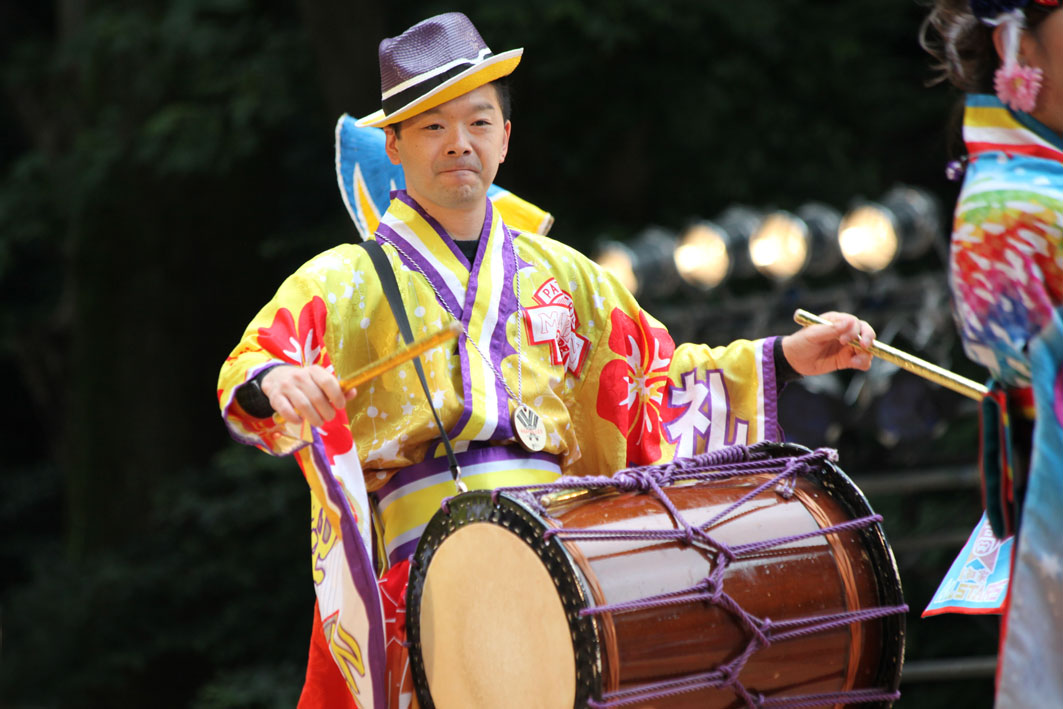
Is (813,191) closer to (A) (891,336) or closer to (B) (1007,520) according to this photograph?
(A) (891,336)

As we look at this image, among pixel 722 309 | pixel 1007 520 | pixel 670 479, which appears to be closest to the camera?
pixel 1007 520

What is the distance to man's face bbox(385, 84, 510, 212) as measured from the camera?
7.55ft

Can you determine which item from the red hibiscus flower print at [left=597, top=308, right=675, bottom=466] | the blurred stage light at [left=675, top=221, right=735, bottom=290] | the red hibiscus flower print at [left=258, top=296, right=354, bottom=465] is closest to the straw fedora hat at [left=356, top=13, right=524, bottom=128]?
the red hibiscus flower print at [left=258, top=296, right=354, bottom=465]

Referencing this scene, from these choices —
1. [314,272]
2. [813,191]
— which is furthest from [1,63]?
[314,272]

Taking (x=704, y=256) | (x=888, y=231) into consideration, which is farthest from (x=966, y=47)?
(x=704, y=256)

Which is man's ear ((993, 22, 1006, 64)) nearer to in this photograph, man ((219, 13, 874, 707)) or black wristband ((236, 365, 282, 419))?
man ((219, 13, 874, 707))

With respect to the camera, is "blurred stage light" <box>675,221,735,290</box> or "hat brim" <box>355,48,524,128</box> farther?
"blurred stage light" <box>675,221,735,290</box>

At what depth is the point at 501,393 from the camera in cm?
227

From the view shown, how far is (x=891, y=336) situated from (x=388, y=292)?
2.68m

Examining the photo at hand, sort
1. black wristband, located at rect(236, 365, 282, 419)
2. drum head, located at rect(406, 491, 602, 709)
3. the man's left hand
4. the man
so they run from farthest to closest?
the man's left hand
the man
black wristband, located at rect(236, 365, 282, 419)
drum head, located at rect(406, 491, 602, 709)

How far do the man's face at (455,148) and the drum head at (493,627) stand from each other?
1.98 ft

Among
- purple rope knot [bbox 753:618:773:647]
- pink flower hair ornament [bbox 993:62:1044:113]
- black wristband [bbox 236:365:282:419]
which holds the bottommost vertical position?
purple rope knot [bbox 753:618:773:647]

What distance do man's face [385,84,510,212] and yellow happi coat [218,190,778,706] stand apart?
2.9 inches

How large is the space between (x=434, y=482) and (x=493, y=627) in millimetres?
329
